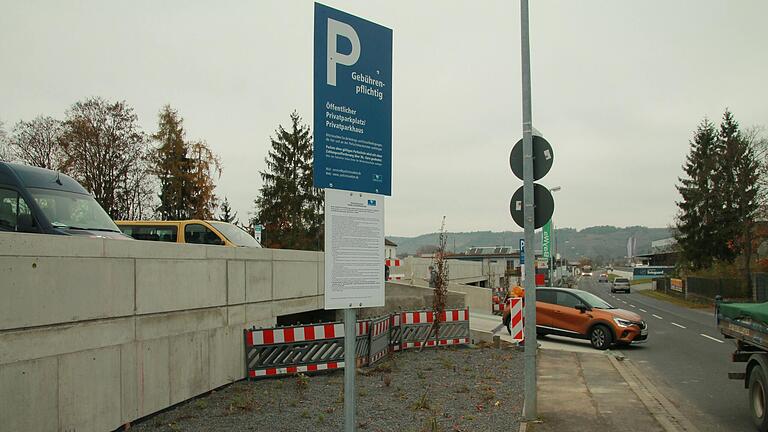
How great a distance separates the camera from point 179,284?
8.42 meters

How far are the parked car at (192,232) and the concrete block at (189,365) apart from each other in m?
6.91

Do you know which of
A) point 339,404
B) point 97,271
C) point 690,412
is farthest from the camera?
point 690,412

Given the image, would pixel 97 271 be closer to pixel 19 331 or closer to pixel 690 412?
pixel 19 331

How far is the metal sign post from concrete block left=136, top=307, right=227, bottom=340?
14.5ft

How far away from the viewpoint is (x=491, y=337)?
668 inches

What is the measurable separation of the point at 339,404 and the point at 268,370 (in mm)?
2213

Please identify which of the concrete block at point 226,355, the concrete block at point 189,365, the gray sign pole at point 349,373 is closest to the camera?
the gray sign pole at point 349,373

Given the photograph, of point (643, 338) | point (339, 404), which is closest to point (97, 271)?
point (339, 404)

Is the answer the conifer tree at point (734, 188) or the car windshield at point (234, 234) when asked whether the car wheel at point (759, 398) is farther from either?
the conifer tree at point (734, 188)

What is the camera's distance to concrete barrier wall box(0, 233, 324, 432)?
577 cm

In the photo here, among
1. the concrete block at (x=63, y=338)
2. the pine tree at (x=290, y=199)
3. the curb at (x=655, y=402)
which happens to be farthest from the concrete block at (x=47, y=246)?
the pine tree at (x=290, y=199)

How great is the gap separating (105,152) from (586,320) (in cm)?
2915

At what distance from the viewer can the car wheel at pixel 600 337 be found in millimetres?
17578

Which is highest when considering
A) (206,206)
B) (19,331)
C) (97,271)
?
(206,206)
